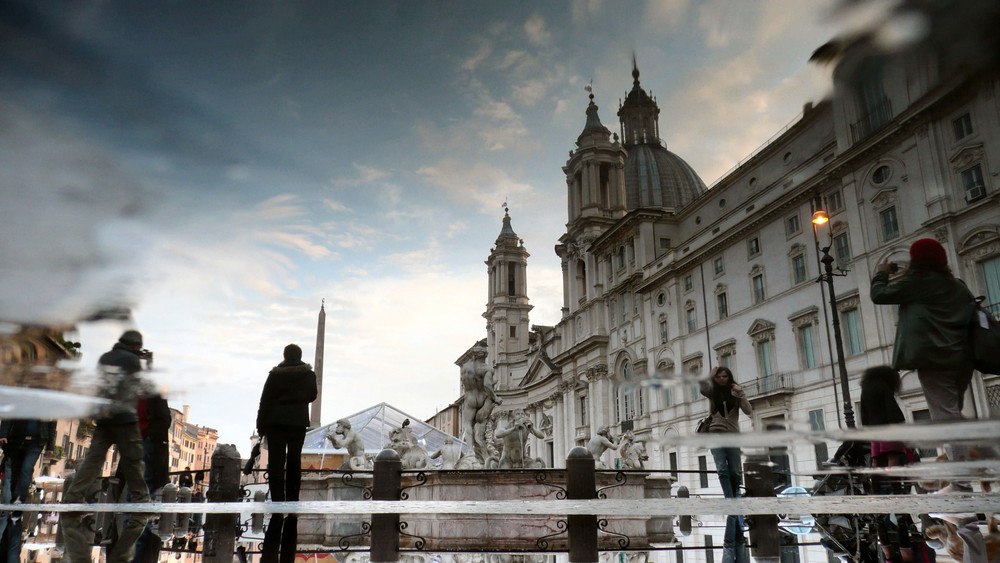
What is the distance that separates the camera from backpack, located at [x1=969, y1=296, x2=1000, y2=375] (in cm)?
221

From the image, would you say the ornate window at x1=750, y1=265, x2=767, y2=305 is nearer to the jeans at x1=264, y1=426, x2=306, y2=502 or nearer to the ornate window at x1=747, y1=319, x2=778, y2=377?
the ornate window at x1=747, y1=319, x2=778, y2=377

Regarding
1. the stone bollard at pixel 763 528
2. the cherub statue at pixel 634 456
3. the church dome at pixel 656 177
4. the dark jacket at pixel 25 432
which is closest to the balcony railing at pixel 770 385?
the stone bollard at pixel 763 528

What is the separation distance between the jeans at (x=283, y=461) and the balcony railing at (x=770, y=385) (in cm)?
359

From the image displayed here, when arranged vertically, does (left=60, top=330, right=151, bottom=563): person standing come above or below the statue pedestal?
above

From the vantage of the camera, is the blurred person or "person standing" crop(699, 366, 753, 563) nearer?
the blurred person

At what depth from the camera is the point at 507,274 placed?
7256 cm

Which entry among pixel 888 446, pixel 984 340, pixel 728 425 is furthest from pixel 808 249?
pixel 984 340

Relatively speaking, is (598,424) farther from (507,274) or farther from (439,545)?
(507,274)

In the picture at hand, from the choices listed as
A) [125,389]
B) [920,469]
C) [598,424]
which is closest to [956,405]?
[920,469]

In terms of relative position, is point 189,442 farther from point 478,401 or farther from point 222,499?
point 478,401

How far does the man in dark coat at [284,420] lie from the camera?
4.64 m

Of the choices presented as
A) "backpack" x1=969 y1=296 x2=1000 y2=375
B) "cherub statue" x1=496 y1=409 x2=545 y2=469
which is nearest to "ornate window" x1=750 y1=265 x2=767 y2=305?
"backpack" x1=969 y1=296 x2=1000 y2=375

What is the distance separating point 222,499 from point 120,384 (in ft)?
11.1

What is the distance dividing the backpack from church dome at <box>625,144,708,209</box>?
163ft
